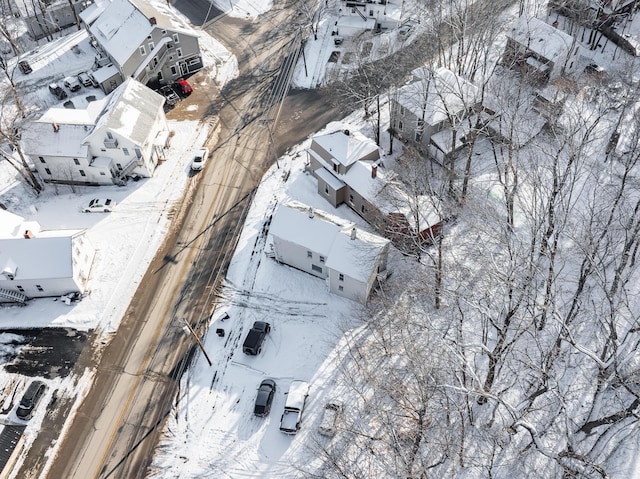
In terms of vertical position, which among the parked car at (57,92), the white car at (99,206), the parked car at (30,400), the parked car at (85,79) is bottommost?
the parked car at (30,400)

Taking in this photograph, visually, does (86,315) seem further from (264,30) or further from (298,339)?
(264,30)

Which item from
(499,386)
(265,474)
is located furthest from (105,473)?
(499,386)

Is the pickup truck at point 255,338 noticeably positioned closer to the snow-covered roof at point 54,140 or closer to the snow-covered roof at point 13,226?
the snow-covered roof at point 13,226

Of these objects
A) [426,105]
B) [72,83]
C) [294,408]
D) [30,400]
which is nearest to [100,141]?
[72,83]

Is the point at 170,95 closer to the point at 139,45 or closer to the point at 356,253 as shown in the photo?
the point at 139,45

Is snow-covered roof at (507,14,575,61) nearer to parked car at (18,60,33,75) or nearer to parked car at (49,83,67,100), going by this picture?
parked car at (49,83,67,100)

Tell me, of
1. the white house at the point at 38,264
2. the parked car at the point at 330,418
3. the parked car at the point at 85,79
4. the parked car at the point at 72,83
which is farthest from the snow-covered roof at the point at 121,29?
the parked car at the point at 330,418
